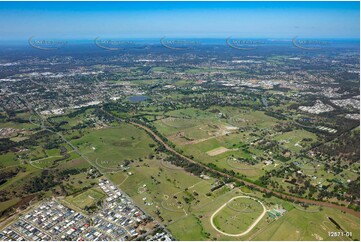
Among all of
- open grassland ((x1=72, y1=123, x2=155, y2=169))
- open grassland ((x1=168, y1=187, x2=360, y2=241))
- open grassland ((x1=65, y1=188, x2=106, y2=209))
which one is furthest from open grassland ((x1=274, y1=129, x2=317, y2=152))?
open grassland ((x1=65, y1=188, x2=106, y2=209))

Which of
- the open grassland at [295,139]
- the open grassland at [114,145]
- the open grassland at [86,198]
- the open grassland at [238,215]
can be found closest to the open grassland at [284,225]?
the open grassland at [238,215]

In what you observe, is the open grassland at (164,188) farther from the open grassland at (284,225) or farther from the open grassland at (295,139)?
the open grassland at (295,139)

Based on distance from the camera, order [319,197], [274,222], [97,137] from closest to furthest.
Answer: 1. [274,222]
2. [319,197]
3. [97,137]

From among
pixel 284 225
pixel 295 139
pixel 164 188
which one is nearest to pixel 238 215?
pixel 284 225

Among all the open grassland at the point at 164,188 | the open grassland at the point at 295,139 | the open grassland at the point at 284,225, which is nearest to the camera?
the open grassland at the point at 284,225

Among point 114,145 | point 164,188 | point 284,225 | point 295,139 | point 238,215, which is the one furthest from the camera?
point 295,139

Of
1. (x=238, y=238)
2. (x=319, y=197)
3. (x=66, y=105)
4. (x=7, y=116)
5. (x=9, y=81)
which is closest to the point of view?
(x=238, y=238)

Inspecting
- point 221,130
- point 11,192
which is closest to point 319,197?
point 221,130

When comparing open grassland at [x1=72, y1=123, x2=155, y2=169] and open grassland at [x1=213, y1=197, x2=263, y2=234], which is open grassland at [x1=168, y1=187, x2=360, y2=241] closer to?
open grassland at [x1=213, y1=197, x2=263, y2=234]

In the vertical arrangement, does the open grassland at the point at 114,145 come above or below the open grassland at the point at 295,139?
below

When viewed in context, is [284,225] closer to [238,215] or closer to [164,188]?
[238,215]

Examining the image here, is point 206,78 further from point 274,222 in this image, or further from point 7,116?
point 274,222
